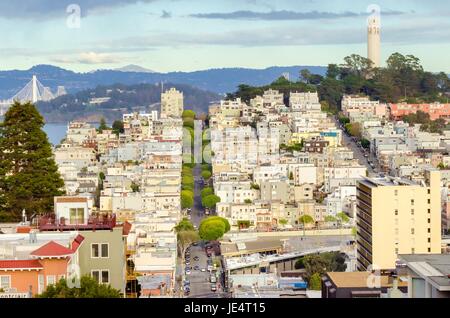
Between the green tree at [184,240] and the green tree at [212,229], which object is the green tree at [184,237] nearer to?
the green tree at [184,240]

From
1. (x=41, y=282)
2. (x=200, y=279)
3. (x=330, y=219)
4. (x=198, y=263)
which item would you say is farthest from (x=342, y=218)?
(x=41, y=282)

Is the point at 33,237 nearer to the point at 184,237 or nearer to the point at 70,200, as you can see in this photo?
the point at 70,200

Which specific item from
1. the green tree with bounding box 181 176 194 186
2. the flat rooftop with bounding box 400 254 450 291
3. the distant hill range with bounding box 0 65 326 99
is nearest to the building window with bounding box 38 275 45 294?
the flat rooftop with bounding box 400 254 450 291

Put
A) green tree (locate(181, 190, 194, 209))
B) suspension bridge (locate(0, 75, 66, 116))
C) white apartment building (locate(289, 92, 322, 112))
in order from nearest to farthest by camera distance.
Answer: suspension bridge (locate(0, 75, 66, 116)) → green tree (locate(181, 190, 194, 209)) → white apartment building (locate(289, 92, 322, 112))

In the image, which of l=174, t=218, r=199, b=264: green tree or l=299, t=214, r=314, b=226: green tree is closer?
l=174, t=218, r=199, b=264: green tree

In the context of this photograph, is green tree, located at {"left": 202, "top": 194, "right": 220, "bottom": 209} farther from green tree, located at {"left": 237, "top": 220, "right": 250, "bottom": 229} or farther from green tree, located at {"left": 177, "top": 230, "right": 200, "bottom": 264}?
green tree, located at {"left": 177, "top": 230, "right": 200, "bottom": 264}

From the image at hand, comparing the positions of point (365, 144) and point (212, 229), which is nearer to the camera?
point (212, 229)

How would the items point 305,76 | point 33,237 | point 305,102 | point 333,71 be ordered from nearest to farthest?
point 33,237 → point 305,102 → point 305,76 → point 333,71
